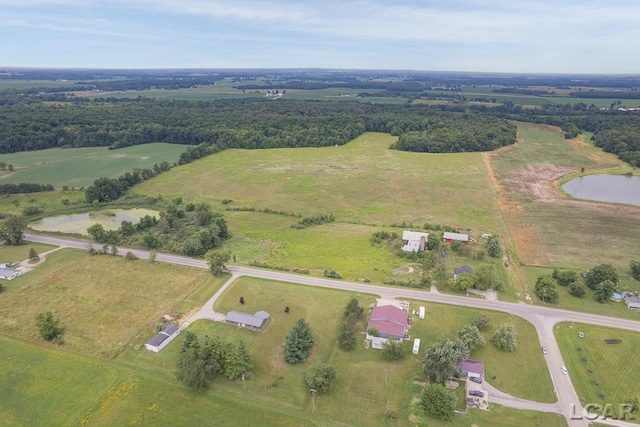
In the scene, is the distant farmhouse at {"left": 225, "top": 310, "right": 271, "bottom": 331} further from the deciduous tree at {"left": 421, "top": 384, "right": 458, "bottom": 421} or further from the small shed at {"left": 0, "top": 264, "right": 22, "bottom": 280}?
the small shed at {"left": 0, "top": 264, "right": 22, "bottom": 280}

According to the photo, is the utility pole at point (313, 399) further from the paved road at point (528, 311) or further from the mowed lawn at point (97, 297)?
the mowed lawn at point (97, 297)

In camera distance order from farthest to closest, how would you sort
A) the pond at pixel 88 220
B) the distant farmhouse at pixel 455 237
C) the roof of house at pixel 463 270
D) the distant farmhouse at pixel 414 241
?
1. the pond at pixel 88 220
2. the distant farmhouse at pixel 455 237
3. the distant farmhouse at pixel 414 241
4. the roof of house at pixel 463 270

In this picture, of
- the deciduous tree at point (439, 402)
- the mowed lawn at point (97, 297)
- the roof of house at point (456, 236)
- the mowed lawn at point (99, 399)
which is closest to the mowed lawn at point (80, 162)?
the mowed lawn at point (97, 297)

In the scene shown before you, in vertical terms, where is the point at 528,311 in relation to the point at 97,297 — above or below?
above

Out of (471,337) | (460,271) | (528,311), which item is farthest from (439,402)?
(460,271)

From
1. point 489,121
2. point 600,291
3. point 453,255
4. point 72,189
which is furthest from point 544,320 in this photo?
point 489,121

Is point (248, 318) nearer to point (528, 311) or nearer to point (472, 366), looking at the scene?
point (472, 366)

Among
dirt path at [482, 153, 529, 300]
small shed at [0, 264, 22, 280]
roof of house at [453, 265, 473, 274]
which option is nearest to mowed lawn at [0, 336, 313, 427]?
small shed at [0, 264, 22, 280]
